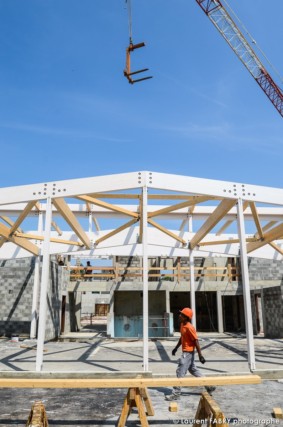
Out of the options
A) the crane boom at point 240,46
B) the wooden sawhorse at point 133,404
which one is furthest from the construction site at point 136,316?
the crane boom at point 240,46

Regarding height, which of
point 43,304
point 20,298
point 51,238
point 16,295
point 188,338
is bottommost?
point 188,338

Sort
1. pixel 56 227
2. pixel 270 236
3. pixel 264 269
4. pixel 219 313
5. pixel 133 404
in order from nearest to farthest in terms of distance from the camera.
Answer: pixel 133 404 → pixel 270 236 → pixel 56 227 → pixel 219 313 → pixel 264 269

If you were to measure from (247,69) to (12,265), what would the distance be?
34208 mm

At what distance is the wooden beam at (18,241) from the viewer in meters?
11.3

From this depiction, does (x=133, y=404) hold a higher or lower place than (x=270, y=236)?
lower

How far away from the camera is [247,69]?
126 feet

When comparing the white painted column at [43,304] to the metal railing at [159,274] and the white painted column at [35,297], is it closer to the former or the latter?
the white painted column at [35,297]

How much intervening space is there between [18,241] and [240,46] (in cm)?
3539

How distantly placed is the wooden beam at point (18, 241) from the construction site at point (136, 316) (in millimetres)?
45

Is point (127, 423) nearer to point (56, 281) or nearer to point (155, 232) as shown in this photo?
point (155, 232)

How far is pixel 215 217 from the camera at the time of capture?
10.5 meters

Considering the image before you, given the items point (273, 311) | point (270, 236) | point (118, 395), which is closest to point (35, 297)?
point (118, 395)

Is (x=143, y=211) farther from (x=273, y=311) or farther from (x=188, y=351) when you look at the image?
(x=273, y=311)

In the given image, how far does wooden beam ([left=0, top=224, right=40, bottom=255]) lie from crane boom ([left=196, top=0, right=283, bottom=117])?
3273 centimetres
